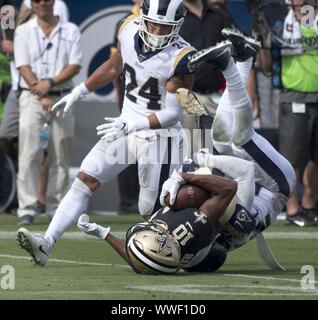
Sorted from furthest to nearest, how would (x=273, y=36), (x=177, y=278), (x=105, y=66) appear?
(x=273, y=36) < (x=105, y=66) < (x=177, y=278)

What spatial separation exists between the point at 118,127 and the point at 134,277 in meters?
1.14

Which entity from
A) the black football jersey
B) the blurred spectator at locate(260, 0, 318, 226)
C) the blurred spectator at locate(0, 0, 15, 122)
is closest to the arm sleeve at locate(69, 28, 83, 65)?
the blurred spectator at locate(0, 0, 15, 122)

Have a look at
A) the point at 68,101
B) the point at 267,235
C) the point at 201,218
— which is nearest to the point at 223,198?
the point at 201,218

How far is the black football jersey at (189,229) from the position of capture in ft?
26.9

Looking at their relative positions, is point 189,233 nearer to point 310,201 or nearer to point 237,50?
point 237,50

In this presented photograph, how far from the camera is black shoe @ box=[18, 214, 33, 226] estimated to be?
1199cm

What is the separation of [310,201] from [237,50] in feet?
13.6

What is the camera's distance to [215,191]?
326 inches

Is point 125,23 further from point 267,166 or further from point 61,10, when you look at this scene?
point 61,10

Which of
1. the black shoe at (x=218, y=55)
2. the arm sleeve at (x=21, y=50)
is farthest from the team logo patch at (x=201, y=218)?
the arm sleeve at (x=21, y=50)

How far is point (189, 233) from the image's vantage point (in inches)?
323

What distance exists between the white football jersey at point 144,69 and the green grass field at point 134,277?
41.5 inches

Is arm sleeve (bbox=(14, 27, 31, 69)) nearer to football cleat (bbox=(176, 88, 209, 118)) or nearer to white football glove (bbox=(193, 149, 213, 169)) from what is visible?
football cleat (bbox=(176, 88, 209, 118))
